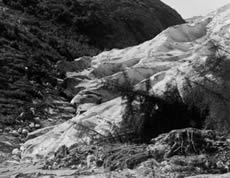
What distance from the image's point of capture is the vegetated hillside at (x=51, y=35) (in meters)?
14.5

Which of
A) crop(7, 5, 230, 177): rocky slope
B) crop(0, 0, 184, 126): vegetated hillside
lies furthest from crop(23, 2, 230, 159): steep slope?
crop(0, 0, 184, 126): vegetated hillside

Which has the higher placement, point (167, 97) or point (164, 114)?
point (167, 97)

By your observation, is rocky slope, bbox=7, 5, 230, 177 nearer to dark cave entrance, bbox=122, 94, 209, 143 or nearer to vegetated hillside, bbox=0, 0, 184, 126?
dark cave entrance, bbox=122, 94, 209, 143

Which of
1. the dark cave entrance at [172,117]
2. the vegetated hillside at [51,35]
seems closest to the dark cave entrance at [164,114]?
the dark cave entrance at [172,117]

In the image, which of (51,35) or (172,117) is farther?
(51,35)

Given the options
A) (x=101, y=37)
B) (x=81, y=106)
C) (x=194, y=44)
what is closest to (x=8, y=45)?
(x=81, y=106)

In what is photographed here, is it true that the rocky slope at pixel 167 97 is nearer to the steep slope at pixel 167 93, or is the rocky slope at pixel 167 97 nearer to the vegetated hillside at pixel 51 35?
the steep slope at pixel 167 93

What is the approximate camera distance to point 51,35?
24.7 meters

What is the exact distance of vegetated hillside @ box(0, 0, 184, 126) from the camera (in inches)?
571

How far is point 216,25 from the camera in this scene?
15.2 m

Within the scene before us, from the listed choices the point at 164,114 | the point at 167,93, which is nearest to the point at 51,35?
the point at 167,93

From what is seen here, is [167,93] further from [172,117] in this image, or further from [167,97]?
[172,117]

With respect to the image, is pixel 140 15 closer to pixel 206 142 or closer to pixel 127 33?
pixel 127 33

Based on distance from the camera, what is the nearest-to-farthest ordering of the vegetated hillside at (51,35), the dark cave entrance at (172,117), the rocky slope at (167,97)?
the rocky slope at (167,97) → the dark cave entrance at (172,117) → the vegetated hillside at (51,35)
